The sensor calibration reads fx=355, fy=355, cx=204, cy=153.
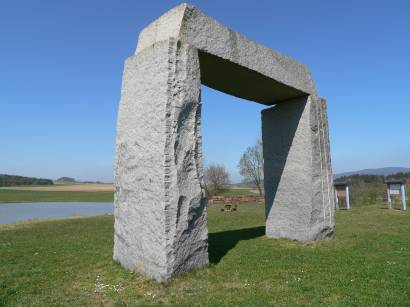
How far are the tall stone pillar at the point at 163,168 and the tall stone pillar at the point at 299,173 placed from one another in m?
3.39

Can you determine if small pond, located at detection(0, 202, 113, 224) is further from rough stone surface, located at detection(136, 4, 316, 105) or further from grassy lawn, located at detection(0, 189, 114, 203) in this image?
rough stone surface, located at detection(136, 4, 316, 105)

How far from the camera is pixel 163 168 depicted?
5.46 meters

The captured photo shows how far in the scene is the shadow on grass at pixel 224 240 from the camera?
7134mm

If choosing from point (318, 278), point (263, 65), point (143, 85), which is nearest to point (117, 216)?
point (143, 85)

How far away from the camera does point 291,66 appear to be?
827 cm

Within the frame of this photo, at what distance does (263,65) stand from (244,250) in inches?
155

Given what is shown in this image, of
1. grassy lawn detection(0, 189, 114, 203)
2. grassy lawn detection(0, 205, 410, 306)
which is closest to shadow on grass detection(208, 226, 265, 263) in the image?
grassy lawn detection(0, 205, 410, 306)

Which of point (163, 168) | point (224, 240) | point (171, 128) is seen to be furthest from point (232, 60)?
point (224, 240)

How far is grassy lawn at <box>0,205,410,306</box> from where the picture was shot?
473 centimetres

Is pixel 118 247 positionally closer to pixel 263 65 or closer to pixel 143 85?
pixel 143 85

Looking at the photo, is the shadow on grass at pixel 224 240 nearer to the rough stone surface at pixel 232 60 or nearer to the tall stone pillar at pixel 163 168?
the tall stone pillar at pixel 163 168

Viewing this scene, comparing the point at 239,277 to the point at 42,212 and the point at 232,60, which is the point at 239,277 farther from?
the point at 42,212

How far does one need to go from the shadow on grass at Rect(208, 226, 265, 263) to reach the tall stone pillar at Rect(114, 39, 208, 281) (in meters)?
1.13

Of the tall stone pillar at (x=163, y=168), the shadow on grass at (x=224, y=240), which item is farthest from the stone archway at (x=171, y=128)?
the shadow on grass at (x=224, y=240)
